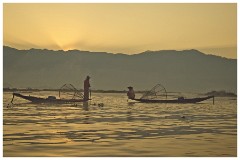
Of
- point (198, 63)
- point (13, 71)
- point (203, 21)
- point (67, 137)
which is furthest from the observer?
point (198, 63)

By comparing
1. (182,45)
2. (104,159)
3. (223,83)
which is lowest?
(104,159)

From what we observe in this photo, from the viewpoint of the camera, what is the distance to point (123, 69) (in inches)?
607

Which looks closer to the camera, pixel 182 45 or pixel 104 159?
pixel 104 159

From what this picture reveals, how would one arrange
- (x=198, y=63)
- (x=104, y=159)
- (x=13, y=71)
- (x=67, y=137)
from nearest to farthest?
(x=104, y=159)
(x=67, y=137)
(x=13, y=71)
(x=198, y=63)

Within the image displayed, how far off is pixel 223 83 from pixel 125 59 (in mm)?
3606

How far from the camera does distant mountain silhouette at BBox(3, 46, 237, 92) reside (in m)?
12.5

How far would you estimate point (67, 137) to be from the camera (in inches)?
415

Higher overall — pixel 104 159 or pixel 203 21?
pixel 203 21

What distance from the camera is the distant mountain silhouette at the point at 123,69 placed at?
1246cm

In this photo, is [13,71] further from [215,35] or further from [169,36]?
[215,35]

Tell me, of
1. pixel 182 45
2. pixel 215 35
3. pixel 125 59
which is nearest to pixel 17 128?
pixel 125 59

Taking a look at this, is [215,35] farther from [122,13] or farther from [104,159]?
[104,159]

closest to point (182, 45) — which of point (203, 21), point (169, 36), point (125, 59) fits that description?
point (169, 36)

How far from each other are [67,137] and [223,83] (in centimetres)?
467
